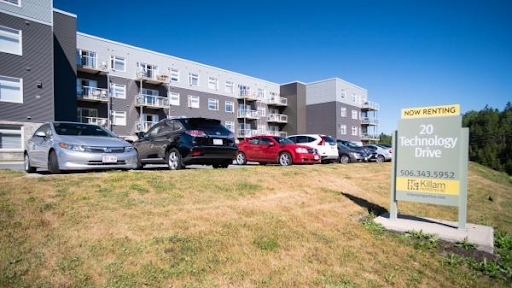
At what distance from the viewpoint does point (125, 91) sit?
30.3 metres

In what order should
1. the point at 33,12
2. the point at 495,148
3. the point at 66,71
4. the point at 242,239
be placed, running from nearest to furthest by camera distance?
the point at 242,239
the point at 33,12
the point at 66,71
the point at 495,148

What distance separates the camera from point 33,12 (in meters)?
21.5

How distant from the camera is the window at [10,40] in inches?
792

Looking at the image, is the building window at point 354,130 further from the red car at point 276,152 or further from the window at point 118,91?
the red car at point 276,152

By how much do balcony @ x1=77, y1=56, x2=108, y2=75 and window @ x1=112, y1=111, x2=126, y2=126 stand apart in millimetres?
4157

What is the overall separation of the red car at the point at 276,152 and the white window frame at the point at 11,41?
745 inches

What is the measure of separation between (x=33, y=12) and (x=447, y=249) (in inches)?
1126

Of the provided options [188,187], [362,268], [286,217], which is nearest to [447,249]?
[362,268]

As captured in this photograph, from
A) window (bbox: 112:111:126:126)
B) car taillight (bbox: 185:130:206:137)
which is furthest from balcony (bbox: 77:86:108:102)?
car taillight (bbox: 185:130:206:137)

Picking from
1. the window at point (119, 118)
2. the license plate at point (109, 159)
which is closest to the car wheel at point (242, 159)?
the license plate at point (109, 159)

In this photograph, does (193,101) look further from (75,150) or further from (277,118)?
(75,150)

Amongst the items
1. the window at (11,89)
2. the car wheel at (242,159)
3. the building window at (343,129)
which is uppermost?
the window at (11,89)

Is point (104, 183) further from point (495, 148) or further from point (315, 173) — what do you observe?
point (495, 148)

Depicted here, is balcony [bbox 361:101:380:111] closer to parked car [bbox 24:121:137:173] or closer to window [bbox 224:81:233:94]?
window [bbox 224:81:233:94]
